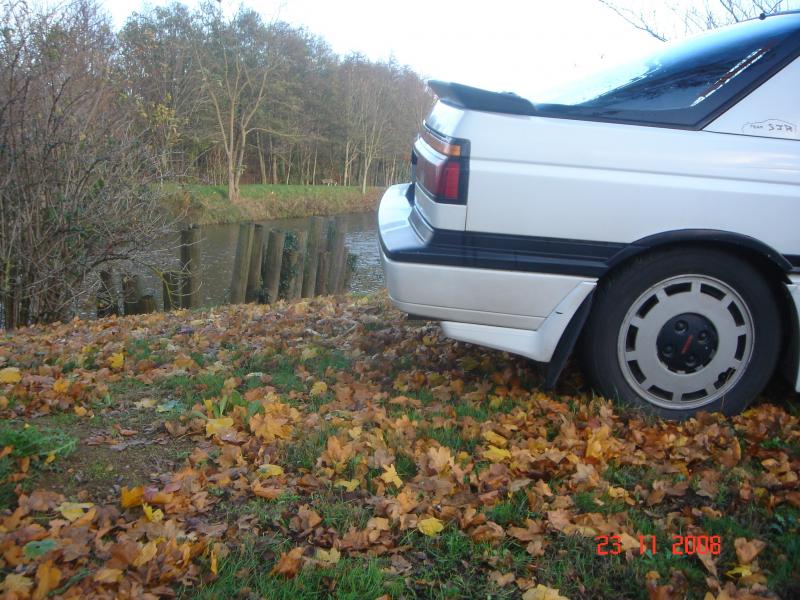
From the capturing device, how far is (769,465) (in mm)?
2838

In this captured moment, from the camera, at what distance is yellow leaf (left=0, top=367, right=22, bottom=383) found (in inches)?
156

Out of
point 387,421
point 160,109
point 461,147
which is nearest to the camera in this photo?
point 461,147

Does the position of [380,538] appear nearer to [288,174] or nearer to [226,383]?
[226,383]

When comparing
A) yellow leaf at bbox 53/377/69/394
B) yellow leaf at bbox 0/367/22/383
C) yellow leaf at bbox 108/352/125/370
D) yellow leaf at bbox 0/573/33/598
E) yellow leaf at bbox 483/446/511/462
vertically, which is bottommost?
yellow leaf at bbox 108/352/125/370

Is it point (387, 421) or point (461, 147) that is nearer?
point (461, 147)

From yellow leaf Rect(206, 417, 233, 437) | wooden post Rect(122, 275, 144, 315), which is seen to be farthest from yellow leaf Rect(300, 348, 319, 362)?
wooden post Rect(122, 275, 144, 315)

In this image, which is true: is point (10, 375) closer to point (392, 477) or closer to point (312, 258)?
point (392, 477)

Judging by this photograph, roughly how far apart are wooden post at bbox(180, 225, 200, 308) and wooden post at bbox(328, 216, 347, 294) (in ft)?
10.3

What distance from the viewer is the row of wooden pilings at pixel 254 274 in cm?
1083

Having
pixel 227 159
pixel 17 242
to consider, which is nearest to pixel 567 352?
pixel 17 242

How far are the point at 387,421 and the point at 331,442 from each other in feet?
1.36

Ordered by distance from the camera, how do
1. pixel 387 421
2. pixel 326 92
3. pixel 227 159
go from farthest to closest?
pixel 326 92 → pixel 227 159 → pixel 387 421
